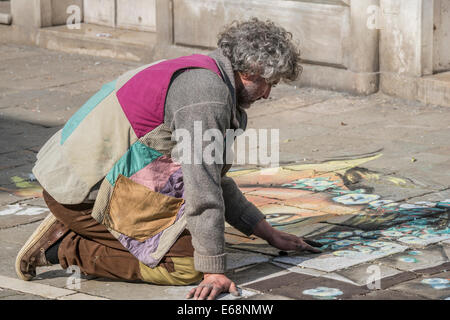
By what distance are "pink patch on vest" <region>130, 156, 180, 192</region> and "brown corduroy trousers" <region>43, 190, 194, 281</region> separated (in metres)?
0.23

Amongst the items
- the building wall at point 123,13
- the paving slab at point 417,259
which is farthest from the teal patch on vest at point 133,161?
the building wall at point 123,13

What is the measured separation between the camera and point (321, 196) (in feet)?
18.0

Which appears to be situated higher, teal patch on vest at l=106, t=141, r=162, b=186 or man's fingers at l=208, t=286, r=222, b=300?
teal patch on vest at l=106, t=141, r=162, b=186

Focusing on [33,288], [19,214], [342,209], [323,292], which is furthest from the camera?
[19,214]

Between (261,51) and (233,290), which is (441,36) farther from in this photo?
(233,290)

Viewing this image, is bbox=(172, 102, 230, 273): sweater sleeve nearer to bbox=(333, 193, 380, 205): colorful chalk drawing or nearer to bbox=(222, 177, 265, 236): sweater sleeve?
bbox=(222, 177, 265, 236): sweater sleeve

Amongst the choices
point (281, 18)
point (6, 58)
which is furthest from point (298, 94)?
point (6, 58)

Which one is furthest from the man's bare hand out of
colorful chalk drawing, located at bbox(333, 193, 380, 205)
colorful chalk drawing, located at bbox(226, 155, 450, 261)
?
colorful chalk drawing, located at bbox(333, 193, 380, 205)

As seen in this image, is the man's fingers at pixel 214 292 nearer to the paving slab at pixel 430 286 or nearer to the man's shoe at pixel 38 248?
the paving slab at pixel 430 286

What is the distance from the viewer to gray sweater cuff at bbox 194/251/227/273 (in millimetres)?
3822

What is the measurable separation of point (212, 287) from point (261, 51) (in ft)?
3.22

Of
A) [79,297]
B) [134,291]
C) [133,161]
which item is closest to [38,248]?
[79,297]

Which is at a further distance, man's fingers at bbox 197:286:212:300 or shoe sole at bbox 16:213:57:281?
shoe sole at bbox 16:213:57:281
